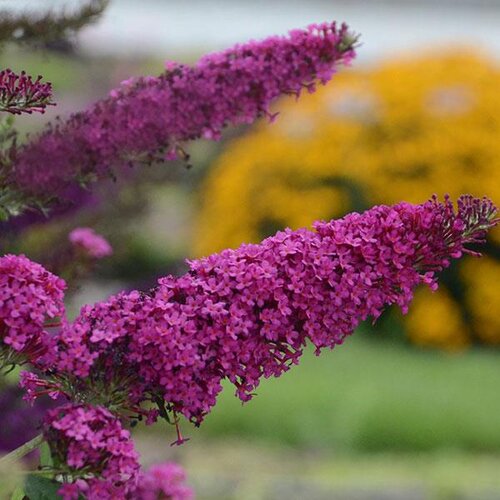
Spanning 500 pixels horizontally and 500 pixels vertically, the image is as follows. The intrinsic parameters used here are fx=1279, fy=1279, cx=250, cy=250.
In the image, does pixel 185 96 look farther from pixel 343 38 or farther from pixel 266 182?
pixel 266 182

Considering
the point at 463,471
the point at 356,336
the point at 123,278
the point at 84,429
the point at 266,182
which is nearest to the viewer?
the point at 84,429

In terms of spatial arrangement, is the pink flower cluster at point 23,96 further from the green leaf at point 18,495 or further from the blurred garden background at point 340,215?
the blurred garden background at point 340,215

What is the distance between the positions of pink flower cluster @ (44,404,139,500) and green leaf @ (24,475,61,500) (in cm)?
4

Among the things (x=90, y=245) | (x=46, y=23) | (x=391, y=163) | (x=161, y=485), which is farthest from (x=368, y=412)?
(x=161, y=485)

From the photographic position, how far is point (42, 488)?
1634mm

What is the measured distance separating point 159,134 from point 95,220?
1.81 meters

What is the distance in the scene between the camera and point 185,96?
206cm

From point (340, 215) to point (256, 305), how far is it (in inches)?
261

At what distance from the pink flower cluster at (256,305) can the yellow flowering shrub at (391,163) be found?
239 inches

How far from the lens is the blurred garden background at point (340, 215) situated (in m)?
4.89

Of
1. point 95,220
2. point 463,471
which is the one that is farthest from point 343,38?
point 463,471

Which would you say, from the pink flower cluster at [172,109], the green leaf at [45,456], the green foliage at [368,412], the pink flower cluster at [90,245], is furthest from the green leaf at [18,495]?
the green foliage at [368,412]

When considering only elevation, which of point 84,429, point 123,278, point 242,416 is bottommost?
point 84,429

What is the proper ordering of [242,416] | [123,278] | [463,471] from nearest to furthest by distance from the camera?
[463,471]
[242,416]
[123,278]
